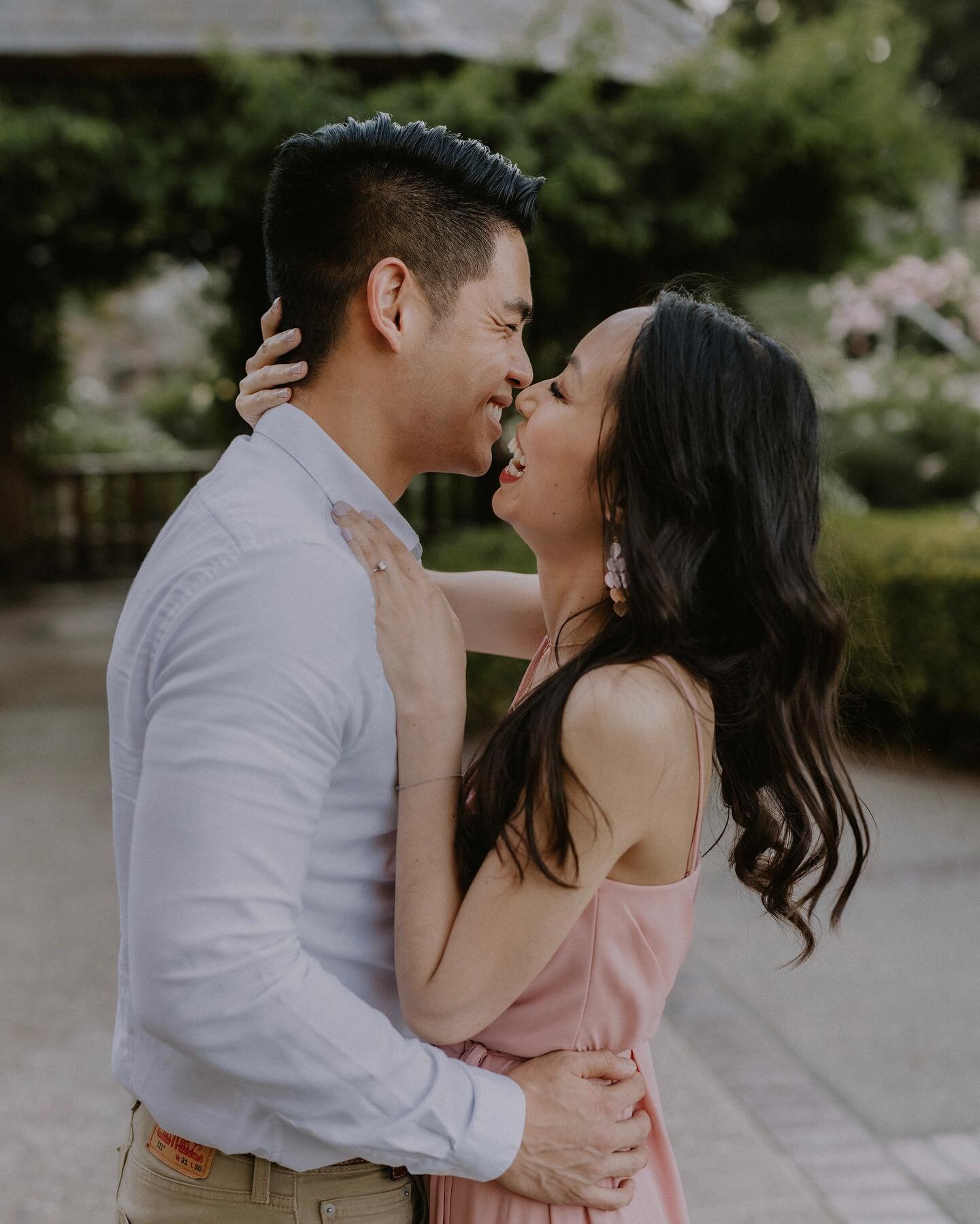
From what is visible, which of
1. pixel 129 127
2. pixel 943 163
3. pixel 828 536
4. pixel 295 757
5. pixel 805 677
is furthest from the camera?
pixel 943 163

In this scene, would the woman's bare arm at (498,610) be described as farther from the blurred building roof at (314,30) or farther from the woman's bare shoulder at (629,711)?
the blurred building roof at (314,30)

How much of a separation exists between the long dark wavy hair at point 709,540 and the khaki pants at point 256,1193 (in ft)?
1.22

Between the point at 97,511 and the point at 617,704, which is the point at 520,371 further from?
the point at 97,511

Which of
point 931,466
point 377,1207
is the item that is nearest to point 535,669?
point 377,1207

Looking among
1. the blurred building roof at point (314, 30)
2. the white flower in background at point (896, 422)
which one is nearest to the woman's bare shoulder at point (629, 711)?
the blurred building roof at point (314, 30)

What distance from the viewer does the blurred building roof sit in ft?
21.5

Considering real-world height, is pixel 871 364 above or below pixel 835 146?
below

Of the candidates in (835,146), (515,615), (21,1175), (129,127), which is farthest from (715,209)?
(21,1175)

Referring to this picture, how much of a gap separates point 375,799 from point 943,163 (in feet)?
22.7

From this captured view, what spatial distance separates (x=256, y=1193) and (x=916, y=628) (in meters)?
5.67

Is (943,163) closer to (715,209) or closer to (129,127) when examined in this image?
(715,209)

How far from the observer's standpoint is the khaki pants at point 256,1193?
1.40m

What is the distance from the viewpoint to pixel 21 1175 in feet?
9.94

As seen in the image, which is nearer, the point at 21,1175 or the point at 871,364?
the point at 21,1175
